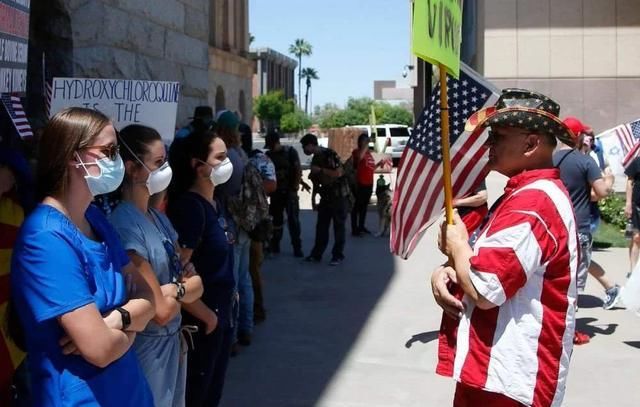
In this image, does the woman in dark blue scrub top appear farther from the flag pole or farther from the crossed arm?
the crossed arm

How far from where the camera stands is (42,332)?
2574 millimetres

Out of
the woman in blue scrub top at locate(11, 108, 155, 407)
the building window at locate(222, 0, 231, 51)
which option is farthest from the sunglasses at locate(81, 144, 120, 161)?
the building window at locate(222, 0, 231, 51)

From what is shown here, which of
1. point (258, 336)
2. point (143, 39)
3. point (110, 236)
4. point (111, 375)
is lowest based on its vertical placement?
point (258, 336)

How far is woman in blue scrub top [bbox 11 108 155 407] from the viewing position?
253 centimetres

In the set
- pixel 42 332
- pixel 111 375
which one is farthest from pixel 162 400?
pixel 42 332

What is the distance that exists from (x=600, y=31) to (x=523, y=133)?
1004 inches

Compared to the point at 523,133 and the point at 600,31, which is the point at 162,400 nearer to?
the point at 523,133

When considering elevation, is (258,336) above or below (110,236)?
below

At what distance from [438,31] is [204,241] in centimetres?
169

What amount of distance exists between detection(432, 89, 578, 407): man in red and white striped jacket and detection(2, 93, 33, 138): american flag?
2.15 meters

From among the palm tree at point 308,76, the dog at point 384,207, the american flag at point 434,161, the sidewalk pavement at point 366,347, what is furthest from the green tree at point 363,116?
the american flag at point 434,161

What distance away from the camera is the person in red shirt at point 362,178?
1430 centimetres

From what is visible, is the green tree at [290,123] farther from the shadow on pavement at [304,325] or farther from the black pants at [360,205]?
the shadow on pavement at [304,325]

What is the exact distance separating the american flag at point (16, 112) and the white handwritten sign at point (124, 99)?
1.19 ft
